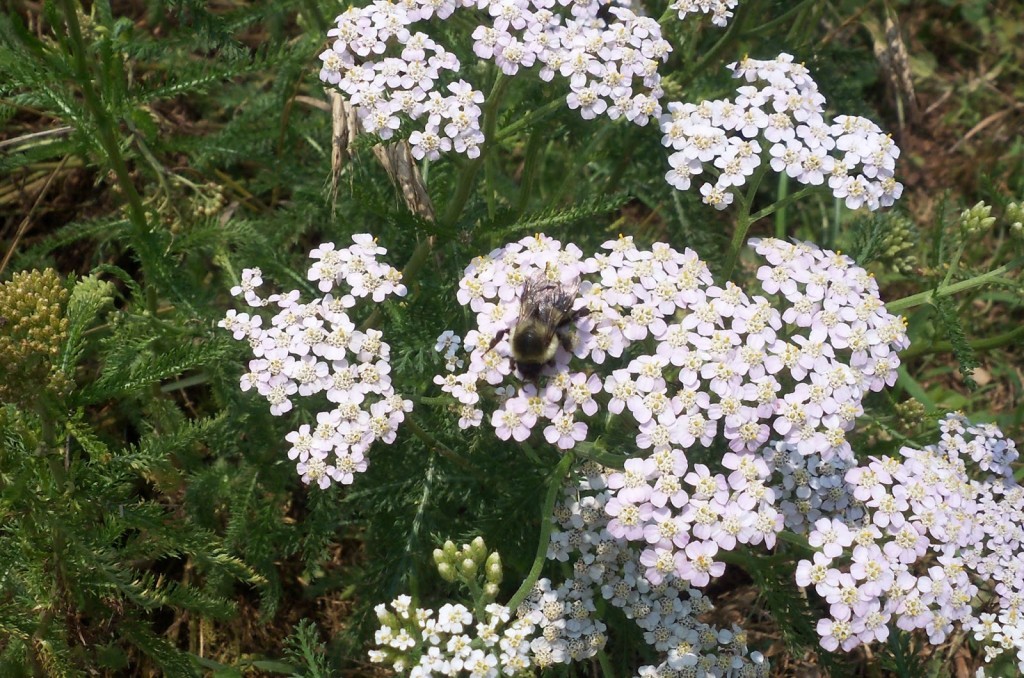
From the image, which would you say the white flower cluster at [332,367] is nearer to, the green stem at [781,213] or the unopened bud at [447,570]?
the unopened bud at [447,570]

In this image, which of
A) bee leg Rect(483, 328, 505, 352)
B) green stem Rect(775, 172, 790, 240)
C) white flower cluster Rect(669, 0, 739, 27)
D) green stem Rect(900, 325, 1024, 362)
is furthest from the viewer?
green stem Rect(775, 172, 790, 240)

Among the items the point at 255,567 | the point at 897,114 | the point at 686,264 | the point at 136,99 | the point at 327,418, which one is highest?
the point at 136,99

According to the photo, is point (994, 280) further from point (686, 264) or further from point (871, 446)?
point (686, 264)

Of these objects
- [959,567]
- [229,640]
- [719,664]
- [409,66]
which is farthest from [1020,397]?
[229,640]

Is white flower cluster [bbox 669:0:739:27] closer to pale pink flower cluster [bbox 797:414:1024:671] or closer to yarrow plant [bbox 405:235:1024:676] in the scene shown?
yarrow plant [bbox 405:235:1024:676]

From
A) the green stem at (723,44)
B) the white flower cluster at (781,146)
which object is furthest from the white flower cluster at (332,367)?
the green stem at (723,44)

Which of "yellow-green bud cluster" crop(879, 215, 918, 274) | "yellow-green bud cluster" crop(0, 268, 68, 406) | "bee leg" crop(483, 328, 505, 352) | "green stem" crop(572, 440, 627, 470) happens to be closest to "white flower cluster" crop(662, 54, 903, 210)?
"yellow-green bud cluster" crop(879, 215, 918, 274)

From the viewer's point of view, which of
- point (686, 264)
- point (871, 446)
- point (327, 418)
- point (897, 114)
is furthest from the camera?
point (897, 114)
